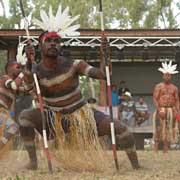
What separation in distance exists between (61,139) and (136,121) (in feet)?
24.9

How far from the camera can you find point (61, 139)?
5324mm

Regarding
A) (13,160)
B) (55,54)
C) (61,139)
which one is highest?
(55,54)

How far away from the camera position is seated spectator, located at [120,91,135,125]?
41.0 ft

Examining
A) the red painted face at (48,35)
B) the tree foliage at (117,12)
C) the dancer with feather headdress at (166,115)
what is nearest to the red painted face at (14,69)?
the red painted face at (48,35)

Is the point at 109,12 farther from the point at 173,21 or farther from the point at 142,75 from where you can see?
the point at 142,75

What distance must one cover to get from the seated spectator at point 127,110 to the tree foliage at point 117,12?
14849mm

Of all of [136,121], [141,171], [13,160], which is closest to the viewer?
[141,171]

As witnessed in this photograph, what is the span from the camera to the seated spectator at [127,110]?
492 inches

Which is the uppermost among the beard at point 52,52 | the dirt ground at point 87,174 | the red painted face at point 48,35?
the red painted face at point 48,35

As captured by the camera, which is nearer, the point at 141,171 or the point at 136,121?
the point at 141,171

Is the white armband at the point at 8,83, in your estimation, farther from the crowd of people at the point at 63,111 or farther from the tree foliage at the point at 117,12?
the tree foliage at the point at 117,12

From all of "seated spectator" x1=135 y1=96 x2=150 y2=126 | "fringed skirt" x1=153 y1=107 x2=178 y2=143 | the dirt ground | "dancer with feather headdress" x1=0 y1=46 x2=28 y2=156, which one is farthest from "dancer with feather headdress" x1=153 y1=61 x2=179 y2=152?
"seated spectator" x1=135 y1=96 x2=150 y2=126

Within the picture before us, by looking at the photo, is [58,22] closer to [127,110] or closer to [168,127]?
[168,127]

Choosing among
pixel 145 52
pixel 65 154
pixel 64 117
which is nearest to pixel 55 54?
pixel 64 117
